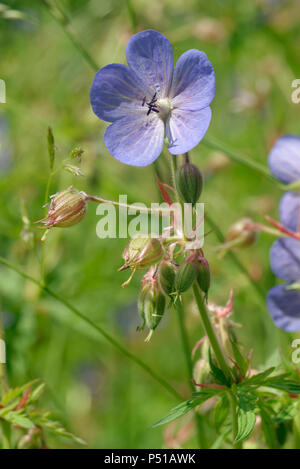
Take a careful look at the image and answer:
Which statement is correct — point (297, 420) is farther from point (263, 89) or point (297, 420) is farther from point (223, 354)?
point (263, 89)

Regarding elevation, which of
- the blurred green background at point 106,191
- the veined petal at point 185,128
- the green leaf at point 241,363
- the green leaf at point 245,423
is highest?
the blurred green background at point 106,191

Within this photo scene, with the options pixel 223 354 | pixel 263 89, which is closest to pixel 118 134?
pixel 223 354

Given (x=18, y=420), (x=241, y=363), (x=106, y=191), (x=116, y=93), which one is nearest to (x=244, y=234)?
(x=241, y=363)

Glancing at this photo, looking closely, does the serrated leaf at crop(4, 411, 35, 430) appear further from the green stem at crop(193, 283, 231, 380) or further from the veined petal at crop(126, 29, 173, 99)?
the veined petal at crop(126, 29, 173, 99)

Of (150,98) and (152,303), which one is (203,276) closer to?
(152,303)

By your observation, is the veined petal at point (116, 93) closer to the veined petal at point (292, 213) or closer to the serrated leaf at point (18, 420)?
the veined petal at point (292, 213)

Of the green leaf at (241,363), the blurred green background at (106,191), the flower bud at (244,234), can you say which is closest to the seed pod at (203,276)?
the green leaf at (241,363)
